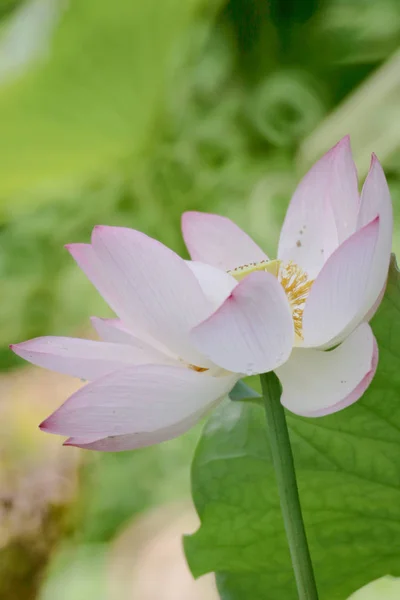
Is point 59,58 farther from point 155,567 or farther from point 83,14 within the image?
point 155,567

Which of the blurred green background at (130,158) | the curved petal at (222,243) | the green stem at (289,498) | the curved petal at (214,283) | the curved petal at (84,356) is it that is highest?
the curved petal at (84,356)

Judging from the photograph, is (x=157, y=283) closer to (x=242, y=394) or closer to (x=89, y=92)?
(x=242, y=394)

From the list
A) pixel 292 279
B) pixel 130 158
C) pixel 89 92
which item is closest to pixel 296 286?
pixel 292 279

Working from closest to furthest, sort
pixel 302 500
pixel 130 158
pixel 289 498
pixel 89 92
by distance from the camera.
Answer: pixel 289 498 → pixel 302 500 → pixel 89 92 → pixel 130 158

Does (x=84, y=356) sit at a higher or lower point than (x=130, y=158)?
higher

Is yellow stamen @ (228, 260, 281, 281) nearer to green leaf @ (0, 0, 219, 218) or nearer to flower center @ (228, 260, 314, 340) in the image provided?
flower center @ (228, 260, 314, 340)

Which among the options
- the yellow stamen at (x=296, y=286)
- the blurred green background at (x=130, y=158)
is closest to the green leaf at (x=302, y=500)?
the yellow stamen at (x=296, y=286)

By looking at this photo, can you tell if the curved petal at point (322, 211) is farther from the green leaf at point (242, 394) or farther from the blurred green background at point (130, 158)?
the blurred green background at point (130, 158)

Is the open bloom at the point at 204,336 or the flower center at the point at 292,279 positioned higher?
the open bloom at the point at 204,336

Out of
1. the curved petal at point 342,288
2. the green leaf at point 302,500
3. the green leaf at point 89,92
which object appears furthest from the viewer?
the green leaf at point 89,92
